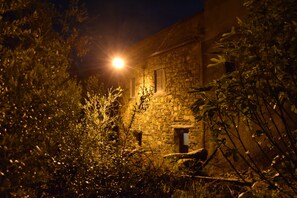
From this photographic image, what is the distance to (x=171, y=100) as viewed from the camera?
12.7 m

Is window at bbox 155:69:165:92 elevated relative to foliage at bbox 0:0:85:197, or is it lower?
elevated

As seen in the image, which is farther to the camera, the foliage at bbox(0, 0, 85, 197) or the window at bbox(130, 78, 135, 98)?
the window at bbox(130, 78, 135, 98)

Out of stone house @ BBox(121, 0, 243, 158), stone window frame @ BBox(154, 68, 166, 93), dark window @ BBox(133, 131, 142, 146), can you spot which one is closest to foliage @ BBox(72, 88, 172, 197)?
stone house @ BBox(121, 0, 243, 158)

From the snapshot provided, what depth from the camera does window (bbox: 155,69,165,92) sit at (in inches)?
529

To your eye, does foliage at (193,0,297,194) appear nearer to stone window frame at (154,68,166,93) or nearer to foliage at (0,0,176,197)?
foliage at (0,0,176,197)

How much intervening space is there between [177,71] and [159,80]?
1571 millimetres

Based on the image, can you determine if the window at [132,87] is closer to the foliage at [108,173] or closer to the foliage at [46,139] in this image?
the foliage at [46,139]

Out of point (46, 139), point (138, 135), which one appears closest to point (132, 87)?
point (138, 135)

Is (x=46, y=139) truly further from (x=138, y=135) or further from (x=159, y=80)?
(x=138, y=135)

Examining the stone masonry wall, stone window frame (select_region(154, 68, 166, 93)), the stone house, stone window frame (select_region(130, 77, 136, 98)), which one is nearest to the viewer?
the stone house

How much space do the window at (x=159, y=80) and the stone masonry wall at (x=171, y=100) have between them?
0.72ft

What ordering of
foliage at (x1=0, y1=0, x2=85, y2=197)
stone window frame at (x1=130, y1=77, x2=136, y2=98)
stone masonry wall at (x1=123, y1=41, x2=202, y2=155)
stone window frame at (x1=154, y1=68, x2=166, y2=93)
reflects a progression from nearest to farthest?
foliage at (x1=0, y1=0, x2=85, y2=197), stone masonry wall at (x1=123, y1=41, x2=202, y2=155), stone window frame at (x1=154, y1=68, x2=166, y2=93), stone window frame at (x1=130, y1=77, x2=136, y2=98)

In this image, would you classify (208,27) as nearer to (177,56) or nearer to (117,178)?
(177,56)

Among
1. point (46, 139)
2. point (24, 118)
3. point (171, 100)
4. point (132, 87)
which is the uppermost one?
point (132, 87)
